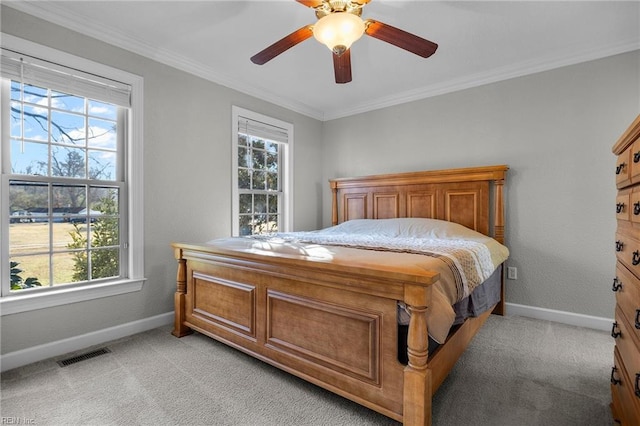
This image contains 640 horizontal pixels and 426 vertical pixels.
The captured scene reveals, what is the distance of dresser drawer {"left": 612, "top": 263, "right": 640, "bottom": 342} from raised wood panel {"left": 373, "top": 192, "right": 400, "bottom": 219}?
2.32 meters

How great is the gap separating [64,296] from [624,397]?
3.31 m

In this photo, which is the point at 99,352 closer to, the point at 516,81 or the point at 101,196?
the point at 101,196

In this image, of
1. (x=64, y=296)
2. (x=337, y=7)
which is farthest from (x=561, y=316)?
(x=64, y=296)

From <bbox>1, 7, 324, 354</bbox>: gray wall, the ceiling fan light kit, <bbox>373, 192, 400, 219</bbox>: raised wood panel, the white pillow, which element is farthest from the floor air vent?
<bbox>373, 192, 400, 219</bbox>: raised wood panel

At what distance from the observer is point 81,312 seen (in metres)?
2.35

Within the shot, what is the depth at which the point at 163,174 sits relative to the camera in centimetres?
282

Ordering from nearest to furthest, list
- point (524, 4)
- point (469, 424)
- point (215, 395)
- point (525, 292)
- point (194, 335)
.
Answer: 1. point (469, 424)
2. point (215, 395)
3. point (524, 4)
4. point (194, 335)
5. point (525, 292)

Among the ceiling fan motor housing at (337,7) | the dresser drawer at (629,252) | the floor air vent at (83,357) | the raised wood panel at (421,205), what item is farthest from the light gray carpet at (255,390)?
the ceiling fan motor housing at (337,7)

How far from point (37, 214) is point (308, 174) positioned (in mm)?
2922

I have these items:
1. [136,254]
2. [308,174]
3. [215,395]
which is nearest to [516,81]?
[308,174]

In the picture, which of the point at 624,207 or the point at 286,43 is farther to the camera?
the point at 286,43

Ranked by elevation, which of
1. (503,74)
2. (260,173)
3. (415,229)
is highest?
(503,74)

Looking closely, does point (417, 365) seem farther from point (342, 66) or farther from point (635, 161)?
point (342, 66)

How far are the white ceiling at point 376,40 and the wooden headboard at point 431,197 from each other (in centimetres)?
101
